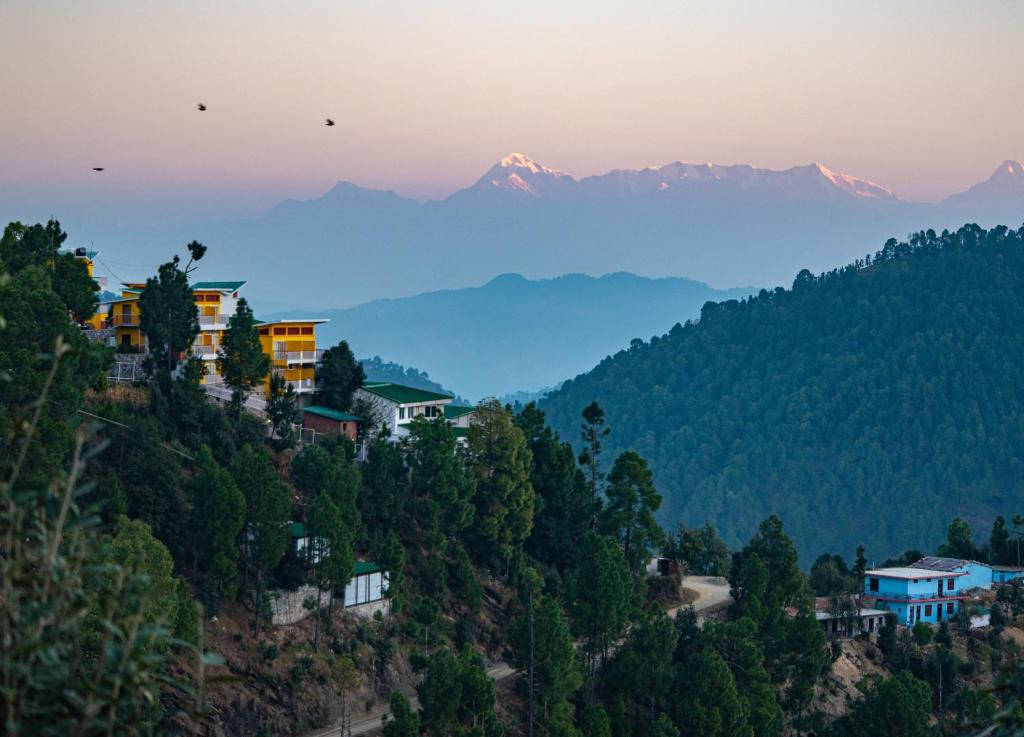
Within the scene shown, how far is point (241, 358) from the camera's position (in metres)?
42.0

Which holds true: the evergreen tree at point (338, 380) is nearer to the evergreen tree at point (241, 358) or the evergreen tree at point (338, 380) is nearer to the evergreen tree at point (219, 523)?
the evergreen tree at point (241, 358)

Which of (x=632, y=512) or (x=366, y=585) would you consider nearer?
(x=366, y=585)

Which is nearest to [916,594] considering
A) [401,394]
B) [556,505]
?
[556,505]

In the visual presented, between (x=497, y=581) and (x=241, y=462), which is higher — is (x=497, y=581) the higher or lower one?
the lower one

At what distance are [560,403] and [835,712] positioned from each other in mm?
105645

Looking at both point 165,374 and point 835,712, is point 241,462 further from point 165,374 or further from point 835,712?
point 835,712

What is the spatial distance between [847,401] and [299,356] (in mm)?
100204

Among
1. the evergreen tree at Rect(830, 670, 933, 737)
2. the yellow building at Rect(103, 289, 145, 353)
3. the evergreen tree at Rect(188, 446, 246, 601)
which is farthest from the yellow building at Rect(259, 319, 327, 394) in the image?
the evergreen tree at Rect(830, 670, 933, 737)

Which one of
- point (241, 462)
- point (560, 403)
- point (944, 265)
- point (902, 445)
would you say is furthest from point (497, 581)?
point (944, 265)

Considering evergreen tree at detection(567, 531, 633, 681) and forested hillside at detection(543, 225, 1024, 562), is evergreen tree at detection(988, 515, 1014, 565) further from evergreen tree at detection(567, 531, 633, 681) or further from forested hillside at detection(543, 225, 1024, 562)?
forested hillside at detection(543, 225, 1024, 562)

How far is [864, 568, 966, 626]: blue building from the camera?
51.5 meters

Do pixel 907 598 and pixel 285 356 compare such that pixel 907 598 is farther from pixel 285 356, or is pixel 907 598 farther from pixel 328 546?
pixel 328 546

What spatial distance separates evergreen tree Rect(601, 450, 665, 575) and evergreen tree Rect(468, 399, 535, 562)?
3621 mm

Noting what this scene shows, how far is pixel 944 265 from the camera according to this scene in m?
156
